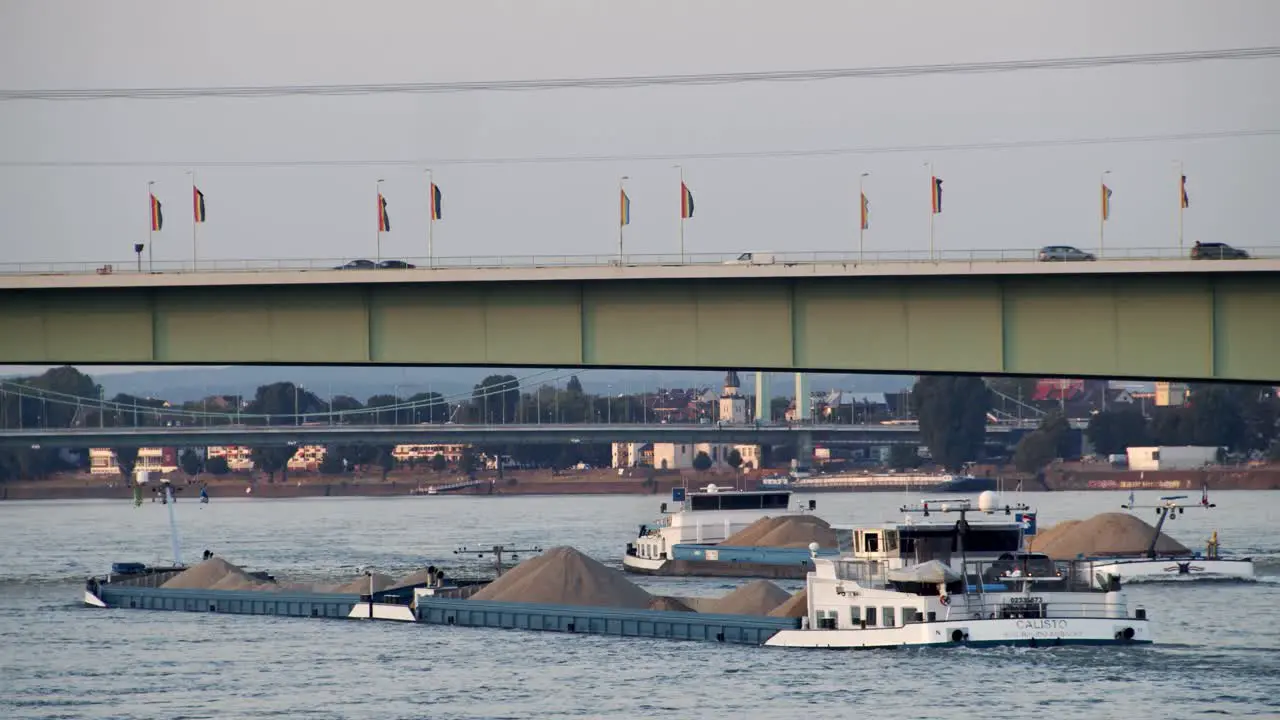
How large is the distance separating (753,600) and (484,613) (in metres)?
11.3

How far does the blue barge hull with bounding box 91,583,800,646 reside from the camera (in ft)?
215

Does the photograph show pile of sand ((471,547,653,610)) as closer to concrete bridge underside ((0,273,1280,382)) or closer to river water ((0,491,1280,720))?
river water ((0,491,1280,720))

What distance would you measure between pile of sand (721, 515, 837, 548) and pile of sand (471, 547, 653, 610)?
29.8 metres

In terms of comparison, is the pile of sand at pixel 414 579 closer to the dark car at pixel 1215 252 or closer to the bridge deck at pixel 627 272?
the bridge deck at pixel 627 272

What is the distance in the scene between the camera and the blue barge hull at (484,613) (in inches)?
2584

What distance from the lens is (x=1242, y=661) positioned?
2245 inches

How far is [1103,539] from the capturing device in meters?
98.4

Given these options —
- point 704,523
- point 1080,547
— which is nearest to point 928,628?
point 1080,547

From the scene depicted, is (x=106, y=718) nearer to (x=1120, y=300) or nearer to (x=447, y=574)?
(x=1120, y=300)

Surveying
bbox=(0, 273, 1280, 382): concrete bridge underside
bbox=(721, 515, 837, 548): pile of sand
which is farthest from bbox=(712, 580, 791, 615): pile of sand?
bbox=(721, 515, 837, 548): pile of sand

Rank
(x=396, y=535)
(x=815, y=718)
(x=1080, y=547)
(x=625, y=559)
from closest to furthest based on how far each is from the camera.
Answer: (x=815, y=718), (x=1080, y=547), (x=625, y=559), (x=396, y=535)

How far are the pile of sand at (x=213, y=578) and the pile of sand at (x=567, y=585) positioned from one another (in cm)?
1430

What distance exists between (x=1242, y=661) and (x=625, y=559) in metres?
57.3

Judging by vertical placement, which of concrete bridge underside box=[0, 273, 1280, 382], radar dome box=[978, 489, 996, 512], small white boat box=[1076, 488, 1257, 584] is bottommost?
small white boat box=[1076, 488, 1257, 584]
